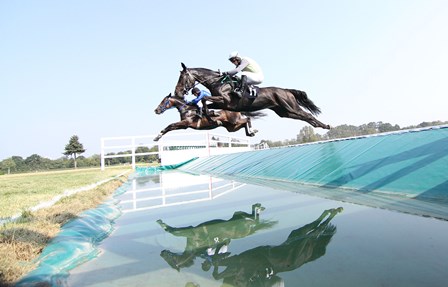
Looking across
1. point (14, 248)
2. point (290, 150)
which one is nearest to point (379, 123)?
point (290, 150)

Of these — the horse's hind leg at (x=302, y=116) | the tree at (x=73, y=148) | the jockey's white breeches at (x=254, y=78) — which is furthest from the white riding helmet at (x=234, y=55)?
the tree at (x=73, y=148)

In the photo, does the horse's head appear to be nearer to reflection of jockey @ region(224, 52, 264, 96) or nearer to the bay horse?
the bay horse

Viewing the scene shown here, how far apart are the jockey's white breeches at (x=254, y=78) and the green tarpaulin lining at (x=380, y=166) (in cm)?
172

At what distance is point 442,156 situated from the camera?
3031 millimetres

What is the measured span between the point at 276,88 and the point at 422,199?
4.26m

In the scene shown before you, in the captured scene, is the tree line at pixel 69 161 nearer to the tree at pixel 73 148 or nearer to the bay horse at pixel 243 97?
the tree at pixel 73 148

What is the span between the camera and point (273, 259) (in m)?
1.74

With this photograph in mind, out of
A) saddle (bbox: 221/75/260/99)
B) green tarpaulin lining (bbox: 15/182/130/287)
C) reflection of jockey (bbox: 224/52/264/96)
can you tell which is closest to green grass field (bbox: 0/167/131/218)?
green tarpaulin lining (bbox: 15/182/130/287)

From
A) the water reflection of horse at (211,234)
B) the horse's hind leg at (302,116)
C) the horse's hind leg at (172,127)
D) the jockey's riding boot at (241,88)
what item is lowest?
the water reflection of horse at (211,234)

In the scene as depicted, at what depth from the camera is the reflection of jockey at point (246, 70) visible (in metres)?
5.98

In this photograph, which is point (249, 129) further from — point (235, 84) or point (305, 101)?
point (235, 84)

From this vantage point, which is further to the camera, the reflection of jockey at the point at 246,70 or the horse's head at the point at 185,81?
the horse's head at the point at 185,81

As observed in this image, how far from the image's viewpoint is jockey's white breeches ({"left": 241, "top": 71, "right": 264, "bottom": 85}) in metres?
6.18

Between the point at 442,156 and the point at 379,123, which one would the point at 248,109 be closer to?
the point at 442,156
